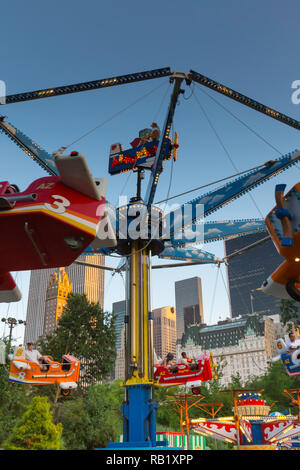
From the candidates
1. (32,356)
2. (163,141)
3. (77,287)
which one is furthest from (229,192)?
(77,287)

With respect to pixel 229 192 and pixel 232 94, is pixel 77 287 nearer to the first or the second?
pixel 229 192

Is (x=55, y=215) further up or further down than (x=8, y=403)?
further down

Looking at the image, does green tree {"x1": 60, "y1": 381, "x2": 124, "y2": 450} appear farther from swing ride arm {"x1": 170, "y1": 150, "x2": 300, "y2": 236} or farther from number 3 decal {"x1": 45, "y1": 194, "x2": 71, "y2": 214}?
number 3 decal {"x1": 45, "y1": 194, "x2": 71, "y2": 214}

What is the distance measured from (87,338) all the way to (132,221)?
25536 millimetres

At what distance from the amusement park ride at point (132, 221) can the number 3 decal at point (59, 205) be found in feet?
0.04

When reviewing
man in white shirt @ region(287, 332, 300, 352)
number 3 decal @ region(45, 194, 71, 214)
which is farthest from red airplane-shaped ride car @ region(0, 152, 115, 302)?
man in white shirt @ region(287, 332, 300, 352)

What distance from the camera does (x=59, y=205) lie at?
471 cm

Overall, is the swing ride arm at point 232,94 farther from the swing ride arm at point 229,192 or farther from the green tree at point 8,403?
the green tree at point 8,403

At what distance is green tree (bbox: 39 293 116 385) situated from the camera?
3809 centimetres

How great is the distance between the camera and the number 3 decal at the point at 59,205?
15.3ft

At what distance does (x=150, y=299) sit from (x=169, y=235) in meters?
2.77

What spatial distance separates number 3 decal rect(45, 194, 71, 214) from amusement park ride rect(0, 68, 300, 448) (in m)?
0.01
